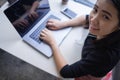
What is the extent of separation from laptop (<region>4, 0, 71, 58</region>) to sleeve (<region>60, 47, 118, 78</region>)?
0.15 metres

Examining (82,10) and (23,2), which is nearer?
(23,2)

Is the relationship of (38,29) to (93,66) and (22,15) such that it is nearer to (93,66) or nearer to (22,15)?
(22,15)

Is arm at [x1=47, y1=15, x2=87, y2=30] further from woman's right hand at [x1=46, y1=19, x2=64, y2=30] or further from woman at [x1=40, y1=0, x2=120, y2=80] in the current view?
woman at [x1=40, y1=0, x2=120, y2=80]

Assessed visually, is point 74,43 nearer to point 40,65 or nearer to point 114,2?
point 40,65

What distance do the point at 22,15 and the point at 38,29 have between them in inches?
5.3

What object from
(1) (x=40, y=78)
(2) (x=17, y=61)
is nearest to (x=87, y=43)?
(1) (x=40, y=78)

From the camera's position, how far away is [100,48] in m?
0.87

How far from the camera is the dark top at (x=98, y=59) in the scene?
835 mm

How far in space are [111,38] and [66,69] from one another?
26cm

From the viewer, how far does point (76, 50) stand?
1007 millimetres

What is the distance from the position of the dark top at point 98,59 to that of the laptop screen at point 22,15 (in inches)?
13.0

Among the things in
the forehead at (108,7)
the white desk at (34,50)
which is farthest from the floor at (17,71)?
the forehead at (108,7)

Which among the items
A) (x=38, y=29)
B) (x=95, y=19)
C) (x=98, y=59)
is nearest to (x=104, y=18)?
(x=95, y=19)

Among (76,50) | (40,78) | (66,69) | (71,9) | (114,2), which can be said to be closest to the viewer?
(114,2)
